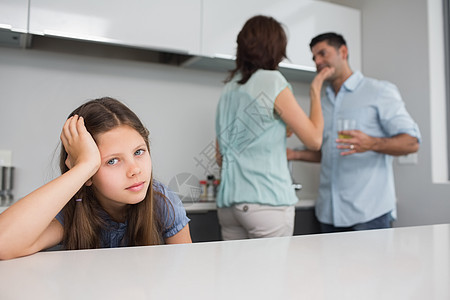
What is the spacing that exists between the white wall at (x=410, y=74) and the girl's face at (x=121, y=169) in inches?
70.0

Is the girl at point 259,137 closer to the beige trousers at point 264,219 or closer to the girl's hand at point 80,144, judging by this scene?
the beige trousers at point 264,219

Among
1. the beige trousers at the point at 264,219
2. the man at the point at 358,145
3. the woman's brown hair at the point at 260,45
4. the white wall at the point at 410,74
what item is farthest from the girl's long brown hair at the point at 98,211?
the white wall at the point at 410,74

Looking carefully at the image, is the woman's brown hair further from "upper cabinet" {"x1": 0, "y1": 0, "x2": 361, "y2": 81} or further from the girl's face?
the girl's face

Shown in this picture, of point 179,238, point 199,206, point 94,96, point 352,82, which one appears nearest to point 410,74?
point 352,82

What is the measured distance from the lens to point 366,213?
73.7 inches

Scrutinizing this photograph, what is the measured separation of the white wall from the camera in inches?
84.1

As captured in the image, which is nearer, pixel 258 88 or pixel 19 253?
pixel 19 253

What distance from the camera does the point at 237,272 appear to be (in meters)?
0.38

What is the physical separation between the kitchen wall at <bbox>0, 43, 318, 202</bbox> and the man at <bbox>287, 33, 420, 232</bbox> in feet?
2.10

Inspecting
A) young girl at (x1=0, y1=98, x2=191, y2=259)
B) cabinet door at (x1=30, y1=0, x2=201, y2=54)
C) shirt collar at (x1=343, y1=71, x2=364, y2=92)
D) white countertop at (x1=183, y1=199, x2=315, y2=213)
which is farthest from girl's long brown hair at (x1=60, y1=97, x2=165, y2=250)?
shirt collar at (x1=343, y1=71, x2=364, y2=92)

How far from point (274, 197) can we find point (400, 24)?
1547mm

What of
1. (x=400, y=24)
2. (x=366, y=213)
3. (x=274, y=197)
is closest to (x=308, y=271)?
(x=274, y=197)

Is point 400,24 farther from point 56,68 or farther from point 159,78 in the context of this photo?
point 56,68

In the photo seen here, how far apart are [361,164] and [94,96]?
133 cm
